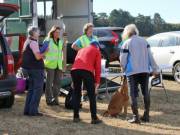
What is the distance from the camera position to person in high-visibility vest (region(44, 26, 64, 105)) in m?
10.3

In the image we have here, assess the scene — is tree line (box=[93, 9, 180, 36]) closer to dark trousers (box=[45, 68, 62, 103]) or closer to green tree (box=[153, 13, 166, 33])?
green tree (box=[153, 13, 166, 33])

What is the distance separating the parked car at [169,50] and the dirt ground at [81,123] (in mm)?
3956

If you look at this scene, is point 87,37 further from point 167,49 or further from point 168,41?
point 168,41

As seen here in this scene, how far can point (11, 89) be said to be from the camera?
31.4ft

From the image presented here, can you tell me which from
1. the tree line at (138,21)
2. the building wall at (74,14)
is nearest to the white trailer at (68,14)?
the building wall at (74,14)

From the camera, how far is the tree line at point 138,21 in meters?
30.9

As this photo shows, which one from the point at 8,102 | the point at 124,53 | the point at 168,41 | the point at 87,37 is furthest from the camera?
the point at 168,41

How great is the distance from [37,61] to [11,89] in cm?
78

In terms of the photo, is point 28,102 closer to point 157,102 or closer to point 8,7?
point 8,7

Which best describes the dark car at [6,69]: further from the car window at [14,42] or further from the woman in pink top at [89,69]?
the car window at [14,42]

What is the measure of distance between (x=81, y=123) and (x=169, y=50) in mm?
6735

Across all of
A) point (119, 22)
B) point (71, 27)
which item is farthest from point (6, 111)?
point (119, 22)

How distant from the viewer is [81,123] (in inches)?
345

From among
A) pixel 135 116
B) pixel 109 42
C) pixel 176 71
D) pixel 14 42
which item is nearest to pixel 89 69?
pixel 135 116
